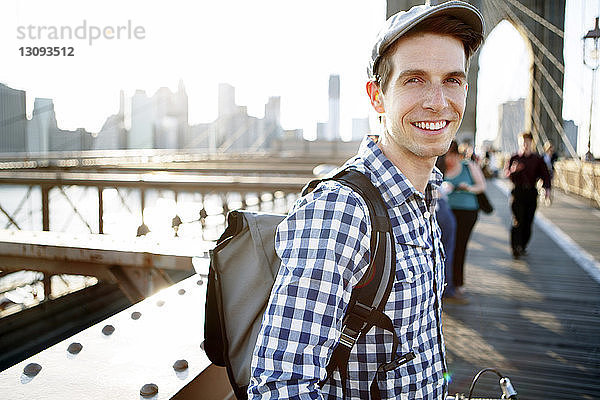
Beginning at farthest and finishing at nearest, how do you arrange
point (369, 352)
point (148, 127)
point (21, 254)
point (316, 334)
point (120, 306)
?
1. point (148, 127)
2. point (120, 306)
3. point (21, 254)
4. point (369, 352)
5. point (316, 334)

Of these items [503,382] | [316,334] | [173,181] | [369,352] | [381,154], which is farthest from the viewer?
[173,181]

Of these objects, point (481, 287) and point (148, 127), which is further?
point (148, 127)

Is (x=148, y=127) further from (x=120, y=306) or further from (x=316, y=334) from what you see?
(x=316, y=334)

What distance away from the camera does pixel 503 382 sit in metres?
1.15

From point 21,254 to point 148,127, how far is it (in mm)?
25004

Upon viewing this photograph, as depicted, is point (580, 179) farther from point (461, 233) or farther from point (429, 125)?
point (429, 125)

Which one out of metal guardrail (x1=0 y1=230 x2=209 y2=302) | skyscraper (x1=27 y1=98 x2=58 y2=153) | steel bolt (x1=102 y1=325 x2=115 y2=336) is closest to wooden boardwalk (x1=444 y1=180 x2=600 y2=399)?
metal guardrail (x1=0 y1=230 x2=209 y2=302)

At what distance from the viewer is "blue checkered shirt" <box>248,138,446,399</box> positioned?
72cm

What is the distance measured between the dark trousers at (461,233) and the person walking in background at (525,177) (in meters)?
1.51

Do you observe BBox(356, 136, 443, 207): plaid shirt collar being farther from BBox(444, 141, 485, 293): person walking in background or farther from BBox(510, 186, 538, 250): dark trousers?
BBox(510, 186, 538, 250): dark trousers

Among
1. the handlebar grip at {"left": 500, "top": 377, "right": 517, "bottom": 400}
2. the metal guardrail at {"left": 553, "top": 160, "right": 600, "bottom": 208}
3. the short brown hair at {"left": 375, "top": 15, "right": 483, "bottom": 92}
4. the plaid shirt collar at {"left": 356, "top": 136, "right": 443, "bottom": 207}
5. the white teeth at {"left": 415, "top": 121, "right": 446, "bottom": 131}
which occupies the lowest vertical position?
the metal guardrail at {"left": 553, "top": 160, "right": 600, "bottom": 208}

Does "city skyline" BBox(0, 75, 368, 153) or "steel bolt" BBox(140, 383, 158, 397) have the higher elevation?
"city skyline" BBox(0, 75, 368, 153)

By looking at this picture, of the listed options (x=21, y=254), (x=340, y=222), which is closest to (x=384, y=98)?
(x=340, y=222)

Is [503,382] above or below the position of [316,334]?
below
